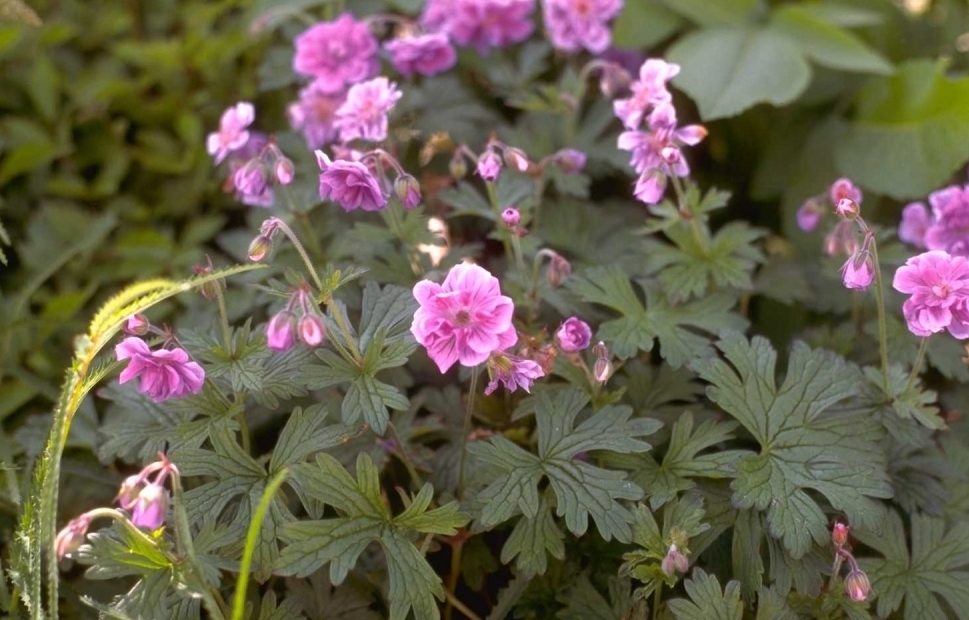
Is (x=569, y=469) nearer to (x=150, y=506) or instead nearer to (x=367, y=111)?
(x=150, y=506)

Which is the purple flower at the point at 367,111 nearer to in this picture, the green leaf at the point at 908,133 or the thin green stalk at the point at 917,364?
the thin green stalk at the point at 917,364

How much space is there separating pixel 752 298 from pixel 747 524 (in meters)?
0.88

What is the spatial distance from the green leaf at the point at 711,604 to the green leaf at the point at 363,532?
1.05ft

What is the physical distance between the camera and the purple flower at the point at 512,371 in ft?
4.27

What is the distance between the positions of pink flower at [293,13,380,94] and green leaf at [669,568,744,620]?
121 cm

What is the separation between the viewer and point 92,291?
83.0 inches

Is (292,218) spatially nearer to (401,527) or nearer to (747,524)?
(401,527)

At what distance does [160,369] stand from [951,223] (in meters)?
1.33

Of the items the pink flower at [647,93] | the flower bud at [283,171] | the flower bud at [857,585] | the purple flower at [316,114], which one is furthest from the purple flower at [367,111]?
the flower bud at [857,585]

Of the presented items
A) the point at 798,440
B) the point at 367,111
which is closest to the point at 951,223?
the point at 798,440

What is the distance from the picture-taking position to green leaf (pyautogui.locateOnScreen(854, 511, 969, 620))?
1390 millimetres

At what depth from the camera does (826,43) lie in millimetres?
2250

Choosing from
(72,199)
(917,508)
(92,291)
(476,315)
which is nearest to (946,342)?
(917,508)

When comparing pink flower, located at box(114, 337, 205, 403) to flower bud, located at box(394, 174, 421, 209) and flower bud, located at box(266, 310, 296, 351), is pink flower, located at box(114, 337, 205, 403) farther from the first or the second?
flower bud, located at box(394, 174, 421, 209)
